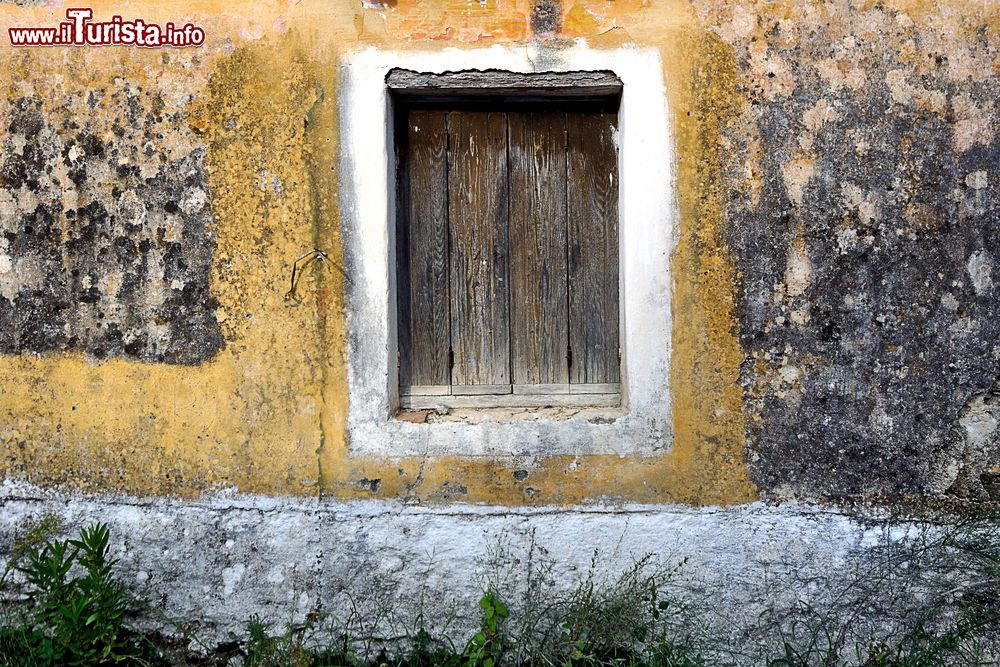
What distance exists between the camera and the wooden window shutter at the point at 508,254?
9.88 ft

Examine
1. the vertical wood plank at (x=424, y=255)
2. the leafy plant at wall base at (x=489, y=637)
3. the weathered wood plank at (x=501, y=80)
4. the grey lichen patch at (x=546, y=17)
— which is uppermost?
the grey lichen patch at (x=546, y=17)

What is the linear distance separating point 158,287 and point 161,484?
0.70 metres

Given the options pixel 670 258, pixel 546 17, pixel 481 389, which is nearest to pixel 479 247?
pixel 481 389

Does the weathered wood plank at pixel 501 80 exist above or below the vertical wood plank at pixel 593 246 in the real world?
above

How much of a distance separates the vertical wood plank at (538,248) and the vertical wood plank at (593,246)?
0.04m

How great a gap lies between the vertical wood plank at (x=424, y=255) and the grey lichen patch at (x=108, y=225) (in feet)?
2.25

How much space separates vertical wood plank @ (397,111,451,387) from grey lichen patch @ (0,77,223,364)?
685 millimetres

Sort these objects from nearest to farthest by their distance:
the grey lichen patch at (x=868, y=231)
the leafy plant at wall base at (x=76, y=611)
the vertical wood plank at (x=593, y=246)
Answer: the leafy plant at wall base at (x=76, y=611) → the grey lichen patch at (x=868, y=231) → the vertical wood plank at (x=593, y=246)

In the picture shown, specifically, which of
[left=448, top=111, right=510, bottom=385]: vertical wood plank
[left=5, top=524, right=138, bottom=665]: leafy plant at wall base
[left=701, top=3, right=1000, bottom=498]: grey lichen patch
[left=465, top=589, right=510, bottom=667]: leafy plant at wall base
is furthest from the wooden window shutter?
[left=5, top=524, right=138, bottom=665]: leafy plant at wall base

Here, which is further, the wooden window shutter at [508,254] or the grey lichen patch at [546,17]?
the wooden window shutter at [508,254]

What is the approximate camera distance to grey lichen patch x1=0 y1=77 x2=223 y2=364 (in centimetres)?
281

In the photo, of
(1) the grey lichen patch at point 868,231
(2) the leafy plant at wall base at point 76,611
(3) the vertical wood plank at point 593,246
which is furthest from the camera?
(3) the vertical wood plank at point 593,246

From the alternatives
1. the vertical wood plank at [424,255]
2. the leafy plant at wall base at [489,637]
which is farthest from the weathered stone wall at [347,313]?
the vertical wood plank at [424,255]

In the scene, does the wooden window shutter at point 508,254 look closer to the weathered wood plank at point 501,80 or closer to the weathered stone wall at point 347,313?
the weathered wood plank at point 501,80
